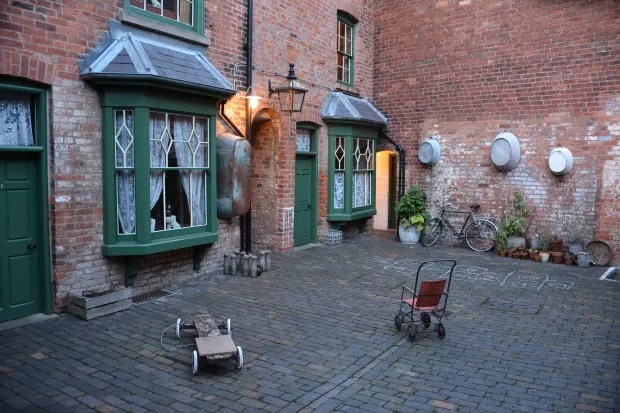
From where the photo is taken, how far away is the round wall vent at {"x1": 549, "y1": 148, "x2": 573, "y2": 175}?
36.1 ft

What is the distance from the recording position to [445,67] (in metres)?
12.9

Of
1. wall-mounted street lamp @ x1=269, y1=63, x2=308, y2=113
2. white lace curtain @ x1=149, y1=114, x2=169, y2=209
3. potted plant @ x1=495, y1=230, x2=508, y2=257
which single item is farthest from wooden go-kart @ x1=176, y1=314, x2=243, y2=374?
potted plant @ x1=495, y1=230, x2=508, y2=257

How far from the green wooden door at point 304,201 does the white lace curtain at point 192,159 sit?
3.67 meters

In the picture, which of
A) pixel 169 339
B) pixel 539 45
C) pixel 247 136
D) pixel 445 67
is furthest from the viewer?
pixel 445 67

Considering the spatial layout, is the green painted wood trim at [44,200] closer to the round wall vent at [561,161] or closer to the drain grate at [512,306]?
the drain grate at [512,306]

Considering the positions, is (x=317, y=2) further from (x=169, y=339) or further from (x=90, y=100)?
(x=169, y=339)

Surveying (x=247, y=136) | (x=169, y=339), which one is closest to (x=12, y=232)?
(x=169, y=339)

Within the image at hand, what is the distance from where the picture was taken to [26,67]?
600 cm

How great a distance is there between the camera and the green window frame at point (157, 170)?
702 centimetres

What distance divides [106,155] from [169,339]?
8.92 feet

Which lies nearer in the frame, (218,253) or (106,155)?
(106,155)

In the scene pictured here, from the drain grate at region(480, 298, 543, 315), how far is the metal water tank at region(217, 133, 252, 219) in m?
4.33

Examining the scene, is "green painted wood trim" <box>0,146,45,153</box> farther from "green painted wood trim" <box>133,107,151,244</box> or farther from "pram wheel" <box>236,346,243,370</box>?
"pram wheel" <box>236,346,243,370</box>

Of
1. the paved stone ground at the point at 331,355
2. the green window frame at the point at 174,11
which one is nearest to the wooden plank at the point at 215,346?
the paved stone ground at the point at 331,355
